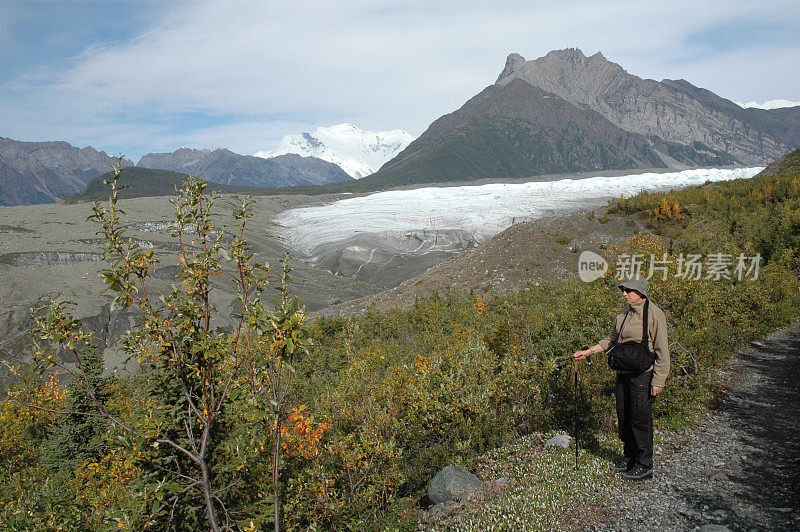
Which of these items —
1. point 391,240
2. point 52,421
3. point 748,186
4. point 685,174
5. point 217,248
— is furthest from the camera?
point 685,174

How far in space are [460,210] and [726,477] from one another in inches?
2689

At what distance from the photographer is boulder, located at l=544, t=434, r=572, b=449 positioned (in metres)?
5.97

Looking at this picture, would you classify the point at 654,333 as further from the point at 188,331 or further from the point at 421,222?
the point at 421,222

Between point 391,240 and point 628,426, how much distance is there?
160 ft

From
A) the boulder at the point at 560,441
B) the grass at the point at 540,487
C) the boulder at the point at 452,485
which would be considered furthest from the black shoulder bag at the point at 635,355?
the boulder at the point at 452,485

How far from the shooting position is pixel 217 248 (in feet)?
9.94

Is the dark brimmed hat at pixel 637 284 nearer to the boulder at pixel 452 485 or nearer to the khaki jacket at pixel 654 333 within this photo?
the khaki jacket at pixel 654 333

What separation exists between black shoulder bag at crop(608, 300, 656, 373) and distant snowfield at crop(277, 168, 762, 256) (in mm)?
50442

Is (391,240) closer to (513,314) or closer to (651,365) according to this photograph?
(513,314)

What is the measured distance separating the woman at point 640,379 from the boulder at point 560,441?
0.87 metres

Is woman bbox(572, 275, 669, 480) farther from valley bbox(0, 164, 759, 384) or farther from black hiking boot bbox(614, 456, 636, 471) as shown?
valley bbox(0, 164, 759, 384)

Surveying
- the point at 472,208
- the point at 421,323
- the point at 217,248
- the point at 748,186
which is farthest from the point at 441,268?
the point at 472,208

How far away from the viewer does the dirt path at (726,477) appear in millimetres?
4363

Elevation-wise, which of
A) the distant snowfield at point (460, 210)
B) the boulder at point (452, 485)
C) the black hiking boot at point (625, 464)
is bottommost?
the boulder at point (452, 485)
